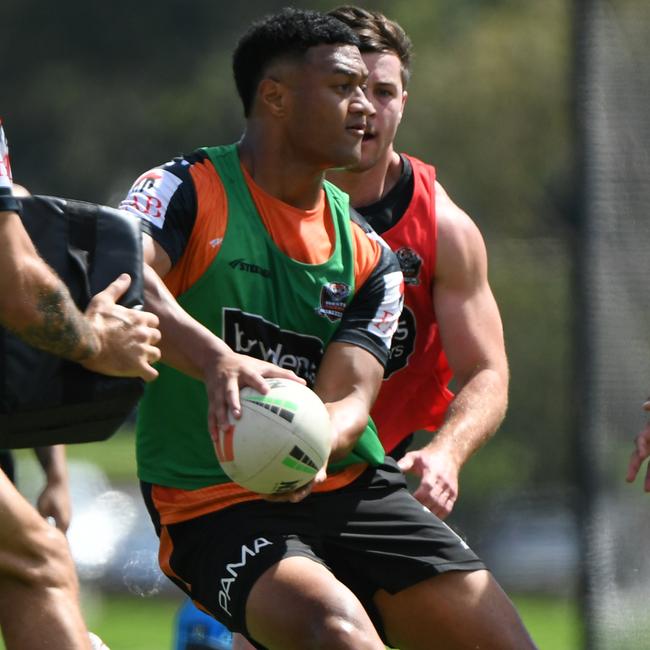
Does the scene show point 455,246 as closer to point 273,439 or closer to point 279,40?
point 279,40

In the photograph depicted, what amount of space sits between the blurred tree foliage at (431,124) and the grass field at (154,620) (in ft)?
2.18

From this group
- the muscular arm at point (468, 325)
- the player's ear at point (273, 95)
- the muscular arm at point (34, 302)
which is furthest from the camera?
the muscular arm at point (468, 325)

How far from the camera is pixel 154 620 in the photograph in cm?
883

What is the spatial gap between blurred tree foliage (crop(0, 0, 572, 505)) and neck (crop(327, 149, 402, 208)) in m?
2.72

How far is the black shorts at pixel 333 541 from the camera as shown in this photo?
4.26 meters

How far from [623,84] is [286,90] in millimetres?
3131

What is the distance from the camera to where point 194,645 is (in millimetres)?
5758

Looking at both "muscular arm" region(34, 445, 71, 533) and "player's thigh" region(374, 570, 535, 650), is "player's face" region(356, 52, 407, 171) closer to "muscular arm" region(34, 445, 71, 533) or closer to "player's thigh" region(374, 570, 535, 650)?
"player's thigh" region(374, 570, 535, 650)

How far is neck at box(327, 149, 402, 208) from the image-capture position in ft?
17.7

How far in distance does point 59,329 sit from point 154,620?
5413 millimetres

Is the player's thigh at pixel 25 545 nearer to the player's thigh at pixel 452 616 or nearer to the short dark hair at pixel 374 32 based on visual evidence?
the player's thigh at pixel 452 616

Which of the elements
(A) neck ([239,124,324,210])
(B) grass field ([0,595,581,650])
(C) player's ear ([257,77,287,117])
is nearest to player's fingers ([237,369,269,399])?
(A) neck ([239,124,324,210])

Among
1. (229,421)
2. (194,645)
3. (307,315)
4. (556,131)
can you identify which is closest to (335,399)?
(307,315)

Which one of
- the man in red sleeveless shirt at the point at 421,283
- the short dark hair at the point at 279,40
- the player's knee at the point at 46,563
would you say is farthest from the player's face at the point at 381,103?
the player's knee at the point at 46,563
